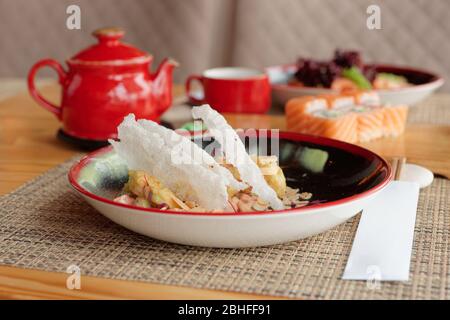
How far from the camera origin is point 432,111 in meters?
1.69

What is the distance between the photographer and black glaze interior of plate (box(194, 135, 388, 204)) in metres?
0.96

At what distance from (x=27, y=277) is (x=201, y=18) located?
2026 mm

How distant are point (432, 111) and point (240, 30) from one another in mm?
1178

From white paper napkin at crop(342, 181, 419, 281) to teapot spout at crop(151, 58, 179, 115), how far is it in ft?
1.79

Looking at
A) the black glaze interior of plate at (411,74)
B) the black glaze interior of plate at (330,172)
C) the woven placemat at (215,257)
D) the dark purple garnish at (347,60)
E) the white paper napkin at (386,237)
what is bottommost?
the woven placemat at (215,257)

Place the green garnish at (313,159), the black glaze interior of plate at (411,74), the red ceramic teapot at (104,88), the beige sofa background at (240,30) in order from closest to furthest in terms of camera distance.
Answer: the green garnish at (313,159) < the red ceramic teapot at (104,88) < the black glaze interior of plate at (411,74) < the beige sofa background at (240,30)

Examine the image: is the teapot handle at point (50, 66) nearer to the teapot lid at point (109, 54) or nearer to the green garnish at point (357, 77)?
the teapot lid at point (109, 54)

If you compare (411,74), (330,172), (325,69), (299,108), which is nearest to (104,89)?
(299,108)

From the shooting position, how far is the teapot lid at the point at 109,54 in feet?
4.32

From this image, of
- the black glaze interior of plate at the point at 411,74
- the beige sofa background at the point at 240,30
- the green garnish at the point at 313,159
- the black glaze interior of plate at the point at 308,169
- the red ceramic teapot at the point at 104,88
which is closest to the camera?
the black glaze interior of plate at the point at 308,169

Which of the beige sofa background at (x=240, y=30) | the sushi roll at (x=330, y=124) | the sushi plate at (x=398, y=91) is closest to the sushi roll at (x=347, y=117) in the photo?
the sushi roll at (x=330, y=124)

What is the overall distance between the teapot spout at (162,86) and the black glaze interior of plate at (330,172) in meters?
0.31

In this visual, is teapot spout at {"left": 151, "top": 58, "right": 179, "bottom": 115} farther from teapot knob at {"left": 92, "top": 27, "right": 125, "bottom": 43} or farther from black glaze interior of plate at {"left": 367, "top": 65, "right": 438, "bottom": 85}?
black glaze interior of plate at {"left": 367, "top": 65, "right": 438, "bottom": 85}

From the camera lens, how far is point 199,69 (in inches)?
108
